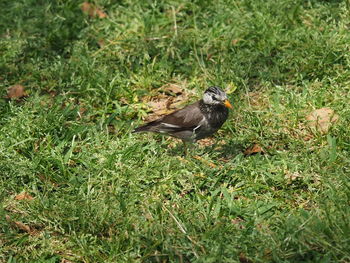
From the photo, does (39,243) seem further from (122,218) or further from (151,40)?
(151,40)

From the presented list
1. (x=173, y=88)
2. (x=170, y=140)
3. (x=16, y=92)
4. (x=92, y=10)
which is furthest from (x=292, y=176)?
(x=92, y=10)

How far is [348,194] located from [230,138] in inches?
88.2

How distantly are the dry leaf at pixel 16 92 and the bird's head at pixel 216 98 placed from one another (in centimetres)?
250

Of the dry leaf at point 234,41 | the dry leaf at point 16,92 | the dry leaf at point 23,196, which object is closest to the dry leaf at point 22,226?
the dry leaf at point 23,196

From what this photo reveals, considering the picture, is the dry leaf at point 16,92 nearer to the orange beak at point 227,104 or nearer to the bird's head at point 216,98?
the bird's head at point 216,98

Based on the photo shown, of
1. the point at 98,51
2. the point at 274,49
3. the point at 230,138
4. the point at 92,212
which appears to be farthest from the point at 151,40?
the point at 92,212

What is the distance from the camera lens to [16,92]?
28.7 feet

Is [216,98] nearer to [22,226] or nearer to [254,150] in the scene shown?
[254,150]

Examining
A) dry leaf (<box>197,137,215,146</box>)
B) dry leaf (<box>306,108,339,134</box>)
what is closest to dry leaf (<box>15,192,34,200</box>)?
dry leaf (<box>197,137,215,146</box>)

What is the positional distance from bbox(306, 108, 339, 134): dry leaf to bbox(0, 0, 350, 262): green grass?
83mm

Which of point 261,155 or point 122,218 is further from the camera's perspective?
point 261,155

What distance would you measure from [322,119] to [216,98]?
1.15 metres

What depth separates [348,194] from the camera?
567 cm

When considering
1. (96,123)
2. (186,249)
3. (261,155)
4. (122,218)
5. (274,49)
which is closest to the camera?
(186,249)
